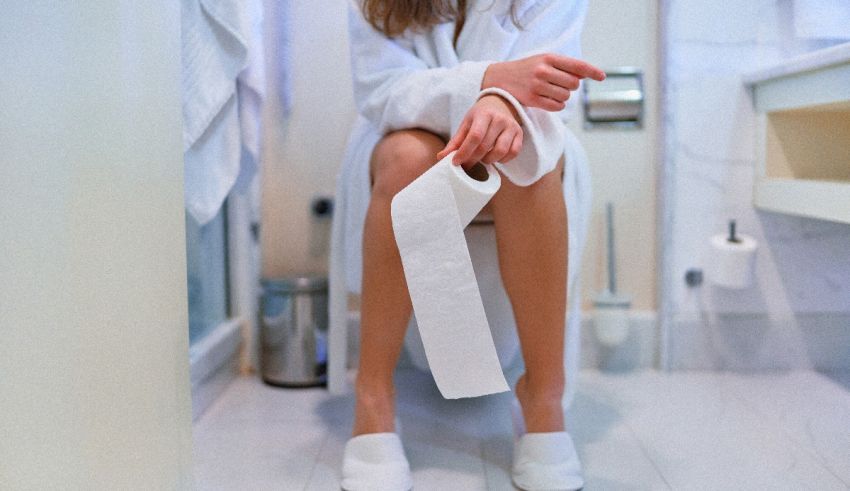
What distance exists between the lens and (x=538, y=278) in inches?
37.4

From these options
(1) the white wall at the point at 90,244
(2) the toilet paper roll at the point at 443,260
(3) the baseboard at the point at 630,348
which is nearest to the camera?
(1) the white wall at the point at 90,244

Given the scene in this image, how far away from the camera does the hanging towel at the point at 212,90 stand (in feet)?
3.56

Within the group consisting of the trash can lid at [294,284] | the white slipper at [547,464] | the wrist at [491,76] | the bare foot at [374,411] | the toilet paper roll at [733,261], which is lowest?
the white slipper at [547,464]

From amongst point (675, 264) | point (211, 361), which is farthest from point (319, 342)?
point (675, 264)

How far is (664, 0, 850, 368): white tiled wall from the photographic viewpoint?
4.78 ft

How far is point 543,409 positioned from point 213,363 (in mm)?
628

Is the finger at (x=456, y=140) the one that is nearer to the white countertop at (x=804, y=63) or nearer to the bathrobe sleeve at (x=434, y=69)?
the bathrobe sleeve at (x=434, y=69)

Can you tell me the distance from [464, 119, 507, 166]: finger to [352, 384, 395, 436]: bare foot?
1.21 feet

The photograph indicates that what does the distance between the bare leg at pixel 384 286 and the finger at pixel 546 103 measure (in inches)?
6.8

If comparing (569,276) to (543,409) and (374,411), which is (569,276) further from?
(374,411)

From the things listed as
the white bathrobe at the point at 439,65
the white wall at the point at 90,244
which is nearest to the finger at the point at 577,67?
the white bathrobe at the point at 439,65

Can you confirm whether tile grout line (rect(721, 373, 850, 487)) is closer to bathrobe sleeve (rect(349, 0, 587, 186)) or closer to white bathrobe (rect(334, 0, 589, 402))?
white bathrobe (rect(334, 0, 589, 402))

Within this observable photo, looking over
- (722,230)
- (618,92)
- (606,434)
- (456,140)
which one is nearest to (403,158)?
(456,140)

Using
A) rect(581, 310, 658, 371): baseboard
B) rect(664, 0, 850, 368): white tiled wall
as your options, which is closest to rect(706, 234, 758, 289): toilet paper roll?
rect(664, 0, 850, 368): white tiled wall
